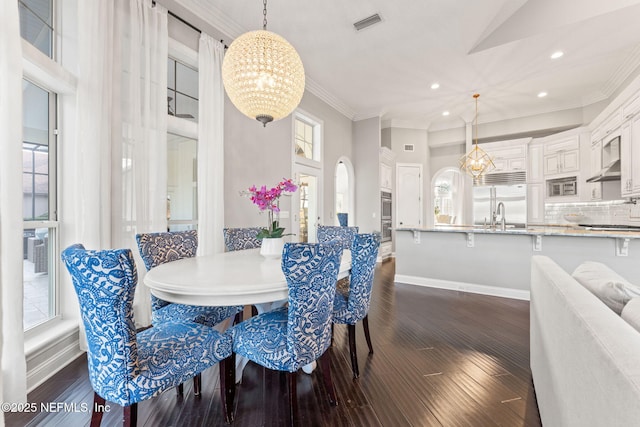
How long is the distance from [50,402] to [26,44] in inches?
85.0

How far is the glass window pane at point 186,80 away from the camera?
302 centimetres

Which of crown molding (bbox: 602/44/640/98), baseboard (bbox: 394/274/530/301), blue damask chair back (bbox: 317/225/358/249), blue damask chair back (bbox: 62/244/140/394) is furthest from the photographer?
crown molding (bbox: 602/44/640/98)

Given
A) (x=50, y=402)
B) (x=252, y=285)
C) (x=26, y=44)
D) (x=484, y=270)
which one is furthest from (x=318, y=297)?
(x=484, y=270)

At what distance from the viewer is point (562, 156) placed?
17.9 feet

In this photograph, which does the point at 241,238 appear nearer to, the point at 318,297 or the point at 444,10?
the point at 318,297

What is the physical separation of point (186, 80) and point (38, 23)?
49.8 inches

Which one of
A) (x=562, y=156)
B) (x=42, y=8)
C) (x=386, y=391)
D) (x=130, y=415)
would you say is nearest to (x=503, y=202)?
(x=562, y=156)

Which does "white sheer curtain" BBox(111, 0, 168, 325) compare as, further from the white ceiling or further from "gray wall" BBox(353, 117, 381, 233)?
"gray wall" BBox(353, 117, 381, 233)

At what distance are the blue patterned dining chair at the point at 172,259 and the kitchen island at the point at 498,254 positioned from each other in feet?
9.90

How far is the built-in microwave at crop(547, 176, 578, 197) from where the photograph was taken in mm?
5249

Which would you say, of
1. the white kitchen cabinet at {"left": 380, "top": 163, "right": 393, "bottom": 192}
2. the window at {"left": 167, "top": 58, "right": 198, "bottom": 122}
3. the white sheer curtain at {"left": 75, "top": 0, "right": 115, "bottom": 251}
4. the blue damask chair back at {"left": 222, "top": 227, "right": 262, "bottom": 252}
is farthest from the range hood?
the white sheer curtain at {"left": 75, "top": 0, "right": 115, "bottom": 251}

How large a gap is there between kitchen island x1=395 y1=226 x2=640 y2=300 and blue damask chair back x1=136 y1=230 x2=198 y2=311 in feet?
10.6

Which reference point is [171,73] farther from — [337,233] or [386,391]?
[386,391]

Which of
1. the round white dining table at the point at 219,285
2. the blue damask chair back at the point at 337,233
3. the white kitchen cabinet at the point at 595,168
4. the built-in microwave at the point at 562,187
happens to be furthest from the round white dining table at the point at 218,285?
the built-in microwave at the point at 562,187
